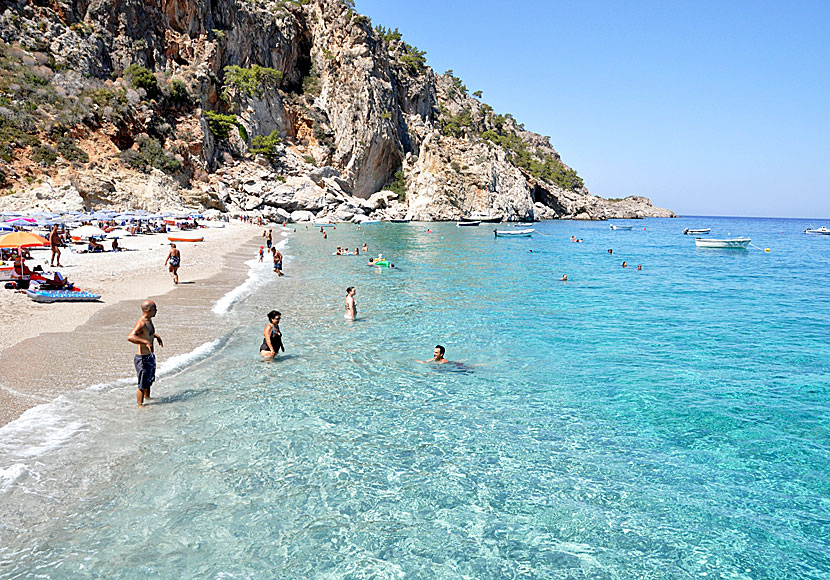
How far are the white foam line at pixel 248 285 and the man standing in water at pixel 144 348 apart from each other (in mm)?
7674

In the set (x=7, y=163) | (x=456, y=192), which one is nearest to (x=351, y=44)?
(x=456, y=192)

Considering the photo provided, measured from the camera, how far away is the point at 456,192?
300 feet

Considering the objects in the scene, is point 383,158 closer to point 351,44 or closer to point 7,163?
point 351,44

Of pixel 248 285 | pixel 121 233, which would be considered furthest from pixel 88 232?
pixel 248 285

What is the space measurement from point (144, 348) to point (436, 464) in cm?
511

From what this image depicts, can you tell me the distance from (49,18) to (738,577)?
273ft

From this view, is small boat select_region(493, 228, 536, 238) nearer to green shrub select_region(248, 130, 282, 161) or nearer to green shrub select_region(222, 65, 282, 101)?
green shrub select_region(248, 130, 282, 161)

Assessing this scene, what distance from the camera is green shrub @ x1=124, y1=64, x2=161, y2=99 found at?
63781mm

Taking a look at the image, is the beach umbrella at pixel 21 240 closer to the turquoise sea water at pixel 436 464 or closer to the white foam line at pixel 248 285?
the white foam line at pixel 248 285

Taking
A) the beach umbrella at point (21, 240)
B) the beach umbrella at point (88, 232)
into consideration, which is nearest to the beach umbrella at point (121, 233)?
the beach umbrella at point (88, 232)

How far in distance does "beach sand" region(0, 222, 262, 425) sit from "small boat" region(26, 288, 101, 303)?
8.8 inches

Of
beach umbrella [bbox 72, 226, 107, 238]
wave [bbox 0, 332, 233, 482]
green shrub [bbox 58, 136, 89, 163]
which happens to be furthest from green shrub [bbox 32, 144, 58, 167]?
wave [bbox 0, 332, 233, 482]

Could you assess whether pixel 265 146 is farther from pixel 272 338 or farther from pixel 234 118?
pixel 272 338

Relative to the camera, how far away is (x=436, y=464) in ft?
23.9
